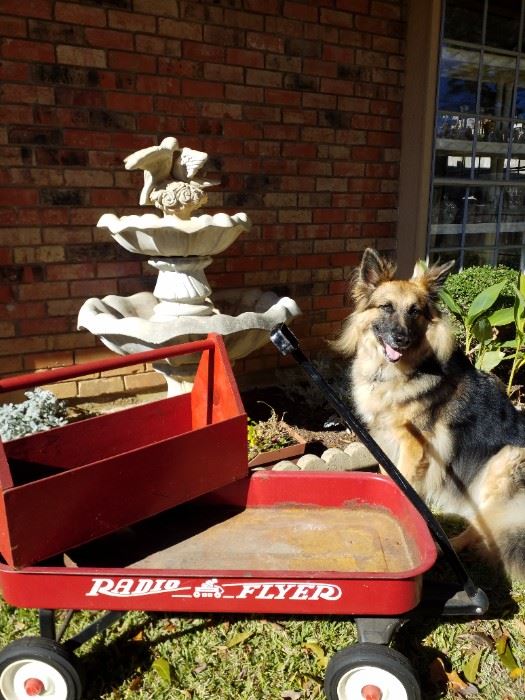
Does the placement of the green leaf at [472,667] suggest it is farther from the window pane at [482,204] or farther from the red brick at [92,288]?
the window pane at [482,204]

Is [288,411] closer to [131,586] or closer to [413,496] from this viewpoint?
[413,496]

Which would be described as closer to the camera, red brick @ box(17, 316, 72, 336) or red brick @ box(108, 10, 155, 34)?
red brick @ box(108, 10, 155, 34)

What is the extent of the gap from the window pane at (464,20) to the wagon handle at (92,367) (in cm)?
432

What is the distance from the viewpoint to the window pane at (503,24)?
5.30 meters

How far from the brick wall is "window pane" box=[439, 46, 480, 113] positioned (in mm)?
523

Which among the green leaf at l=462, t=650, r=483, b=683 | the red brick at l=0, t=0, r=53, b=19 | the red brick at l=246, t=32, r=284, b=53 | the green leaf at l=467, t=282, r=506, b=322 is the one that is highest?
the red brick at l=246, t=32, r=284, b=53

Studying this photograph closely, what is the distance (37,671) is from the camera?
1.83 m

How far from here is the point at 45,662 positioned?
1.79m

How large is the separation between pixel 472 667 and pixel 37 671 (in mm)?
1609

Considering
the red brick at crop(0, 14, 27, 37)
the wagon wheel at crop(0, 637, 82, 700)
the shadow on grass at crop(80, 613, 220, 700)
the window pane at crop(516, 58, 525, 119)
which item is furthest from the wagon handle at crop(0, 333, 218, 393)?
the window pane at crop(516, 58, 525, 119)

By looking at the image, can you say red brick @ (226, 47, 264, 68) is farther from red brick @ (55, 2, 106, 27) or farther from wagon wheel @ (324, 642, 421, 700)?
wagon wheel @ (324, 642, 421, 700)

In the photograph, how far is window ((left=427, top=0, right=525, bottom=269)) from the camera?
17.0ft

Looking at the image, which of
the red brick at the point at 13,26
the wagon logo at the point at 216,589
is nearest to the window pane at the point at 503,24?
the red brick at the point at 13,26

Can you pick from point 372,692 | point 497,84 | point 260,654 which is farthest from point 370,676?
point 497,84
